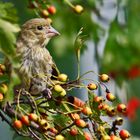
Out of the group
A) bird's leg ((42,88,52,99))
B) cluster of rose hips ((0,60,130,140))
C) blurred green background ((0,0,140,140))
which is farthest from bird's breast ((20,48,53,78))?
blurred green background ((0,0,140,140))

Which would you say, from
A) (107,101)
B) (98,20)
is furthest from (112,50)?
(107,101)

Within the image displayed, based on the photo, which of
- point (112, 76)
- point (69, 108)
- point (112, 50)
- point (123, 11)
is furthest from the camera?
point (112, 76)

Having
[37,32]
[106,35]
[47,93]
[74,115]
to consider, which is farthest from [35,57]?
[106,35]

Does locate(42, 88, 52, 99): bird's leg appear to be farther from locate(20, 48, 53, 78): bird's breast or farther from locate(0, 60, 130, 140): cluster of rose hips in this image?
locate(20, 48, 53, 78): bird's breast

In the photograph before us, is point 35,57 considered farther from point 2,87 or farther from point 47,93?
point 2,87

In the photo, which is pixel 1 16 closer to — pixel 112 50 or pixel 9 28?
pixel 9 28

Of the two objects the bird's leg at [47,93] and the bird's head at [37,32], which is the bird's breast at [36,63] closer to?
the bird's head at [37,32]

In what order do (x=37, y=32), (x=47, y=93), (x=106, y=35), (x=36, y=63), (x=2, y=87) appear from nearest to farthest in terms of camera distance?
(x=2, y=87) < (x=47, y=93) < (x=36, y=63) < (x=37, y=32) < (x=106, y=35)
